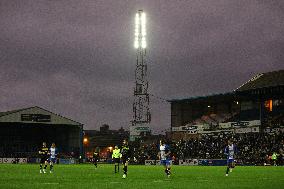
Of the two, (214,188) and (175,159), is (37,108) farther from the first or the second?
(214,188)

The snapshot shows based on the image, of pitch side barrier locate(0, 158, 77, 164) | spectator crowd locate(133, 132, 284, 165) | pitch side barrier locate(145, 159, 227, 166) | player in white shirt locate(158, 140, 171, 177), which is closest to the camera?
player in white shirt locate(158, 140, 171, 177)

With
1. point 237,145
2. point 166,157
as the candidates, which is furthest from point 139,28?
point 166,157

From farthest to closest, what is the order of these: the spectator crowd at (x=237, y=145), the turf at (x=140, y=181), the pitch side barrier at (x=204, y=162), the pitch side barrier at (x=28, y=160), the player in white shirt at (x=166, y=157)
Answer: the pitch side barrier at (x=28, y=160) → the pitch side barrier at (x=204, y=162) → the spectator crowd at (x=237, y=145) → the player in white shirt at (x=166, y=157) → the turf at (x=140, y=181)

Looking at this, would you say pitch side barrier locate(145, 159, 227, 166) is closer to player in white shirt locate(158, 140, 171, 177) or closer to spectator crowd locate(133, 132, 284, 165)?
spectator crowd locate(133, 132, 284, 165)

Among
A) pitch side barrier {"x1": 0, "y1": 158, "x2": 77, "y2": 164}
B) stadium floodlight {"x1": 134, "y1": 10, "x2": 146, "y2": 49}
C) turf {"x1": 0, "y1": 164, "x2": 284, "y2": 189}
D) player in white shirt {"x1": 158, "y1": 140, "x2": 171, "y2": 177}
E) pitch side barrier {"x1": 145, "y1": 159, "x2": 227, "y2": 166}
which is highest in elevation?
stadium floodlight {"x1": 134, "y1": 10, "x2": 146, "y2": 49}

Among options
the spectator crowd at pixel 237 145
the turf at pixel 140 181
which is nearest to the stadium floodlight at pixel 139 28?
the spectator crowd at pixel 237 145

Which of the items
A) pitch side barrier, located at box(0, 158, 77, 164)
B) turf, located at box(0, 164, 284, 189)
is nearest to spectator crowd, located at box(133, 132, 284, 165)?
pitch side barrier, located at box(0, 158, 77, 164)

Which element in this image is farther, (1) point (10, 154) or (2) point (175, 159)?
(1) point (10, 154)

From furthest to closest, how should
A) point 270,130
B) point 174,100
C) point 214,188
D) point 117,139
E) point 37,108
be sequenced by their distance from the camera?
1. point 117,139
2. point 174,100
3. point 37,108
4. point 270,130
5. point 214,188

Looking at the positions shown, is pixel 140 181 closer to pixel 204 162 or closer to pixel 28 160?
pixel 204 162

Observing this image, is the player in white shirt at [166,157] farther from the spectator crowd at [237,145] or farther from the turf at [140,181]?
the spectator crowd at [237,145]

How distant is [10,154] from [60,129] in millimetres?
11645

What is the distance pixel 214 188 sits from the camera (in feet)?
64.3

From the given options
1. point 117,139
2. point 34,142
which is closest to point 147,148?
point 34,142
